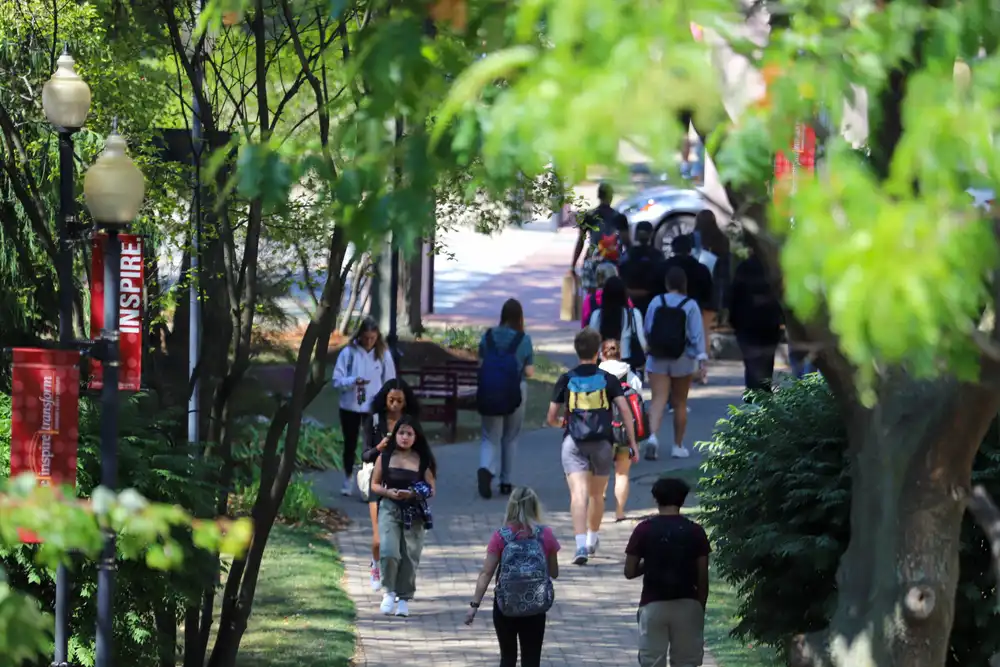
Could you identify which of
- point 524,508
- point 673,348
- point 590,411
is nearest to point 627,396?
point 590,411

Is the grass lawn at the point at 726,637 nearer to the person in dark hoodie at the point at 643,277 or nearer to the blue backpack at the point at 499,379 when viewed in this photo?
the blue backpack at the point at 499,379

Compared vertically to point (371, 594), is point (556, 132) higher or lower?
higher

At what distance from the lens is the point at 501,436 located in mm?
14672

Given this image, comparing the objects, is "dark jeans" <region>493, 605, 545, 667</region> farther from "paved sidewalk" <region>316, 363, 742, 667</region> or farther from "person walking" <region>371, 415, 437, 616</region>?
"person walking" <region>371, 415, 437, 616</region>

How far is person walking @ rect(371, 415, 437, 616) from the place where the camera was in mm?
11359

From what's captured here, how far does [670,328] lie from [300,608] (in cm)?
517

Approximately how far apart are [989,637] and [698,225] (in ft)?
44.5

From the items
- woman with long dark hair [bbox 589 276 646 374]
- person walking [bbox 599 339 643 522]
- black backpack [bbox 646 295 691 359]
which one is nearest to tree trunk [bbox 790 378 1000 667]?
person walking [bbox 599 339 643 522]

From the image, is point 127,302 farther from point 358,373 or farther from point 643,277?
point 643,277

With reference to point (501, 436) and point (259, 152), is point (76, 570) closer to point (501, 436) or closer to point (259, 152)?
point (259, 152)

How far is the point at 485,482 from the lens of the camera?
14812 millimetres

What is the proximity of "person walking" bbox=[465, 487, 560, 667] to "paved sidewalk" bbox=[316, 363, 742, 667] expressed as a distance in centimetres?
126

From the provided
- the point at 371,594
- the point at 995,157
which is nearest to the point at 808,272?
the point at 995,157

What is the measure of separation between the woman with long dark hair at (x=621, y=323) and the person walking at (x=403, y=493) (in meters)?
5.08
